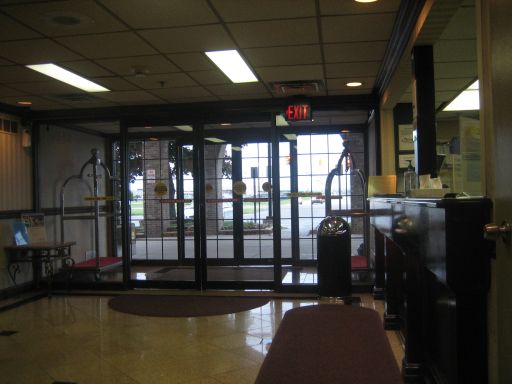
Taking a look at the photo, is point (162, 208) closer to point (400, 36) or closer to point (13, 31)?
point (13, 31)

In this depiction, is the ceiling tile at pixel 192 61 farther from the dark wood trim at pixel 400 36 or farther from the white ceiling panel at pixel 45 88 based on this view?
the dark wood trim at pixel 400 36

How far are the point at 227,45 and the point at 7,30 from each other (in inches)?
67.6

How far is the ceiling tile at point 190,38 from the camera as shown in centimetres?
362

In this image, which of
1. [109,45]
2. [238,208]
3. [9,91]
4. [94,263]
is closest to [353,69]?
[109,45]

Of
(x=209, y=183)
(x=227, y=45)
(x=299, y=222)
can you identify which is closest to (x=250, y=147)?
(x=209, y=183)

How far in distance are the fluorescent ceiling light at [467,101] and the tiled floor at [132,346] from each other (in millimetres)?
2896

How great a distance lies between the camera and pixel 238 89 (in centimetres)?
566

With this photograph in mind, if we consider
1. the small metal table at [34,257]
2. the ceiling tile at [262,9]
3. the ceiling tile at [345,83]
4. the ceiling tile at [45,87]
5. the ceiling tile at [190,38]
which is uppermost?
the ceiling tile at [262,9]

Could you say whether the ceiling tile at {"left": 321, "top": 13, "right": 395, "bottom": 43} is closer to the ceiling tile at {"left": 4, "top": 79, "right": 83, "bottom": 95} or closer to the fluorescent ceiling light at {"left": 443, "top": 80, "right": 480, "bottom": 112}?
the fluorescent ceiling light at {"left": 443, "top": 80, "right": 480, "bottom": 112}

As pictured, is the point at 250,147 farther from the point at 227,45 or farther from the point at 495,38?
the point at 495,38

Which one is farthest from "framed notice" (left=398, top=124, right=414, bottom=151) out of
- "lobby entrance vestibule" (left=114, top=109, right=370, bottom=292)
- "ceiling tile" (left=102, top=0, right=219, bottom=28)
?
"ceiling tile" (left=102, top=0, right=219, bottom=28)

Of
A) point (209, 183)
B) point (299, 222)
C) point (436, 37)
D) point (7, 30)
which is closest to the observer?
point (436, 37)

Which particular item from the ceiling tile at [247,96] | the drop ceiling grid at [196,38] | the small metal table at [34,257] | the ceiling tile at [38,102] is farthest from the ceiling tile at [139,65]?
the small metal table at [34,257]

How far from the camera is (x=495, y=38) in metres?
1.65
